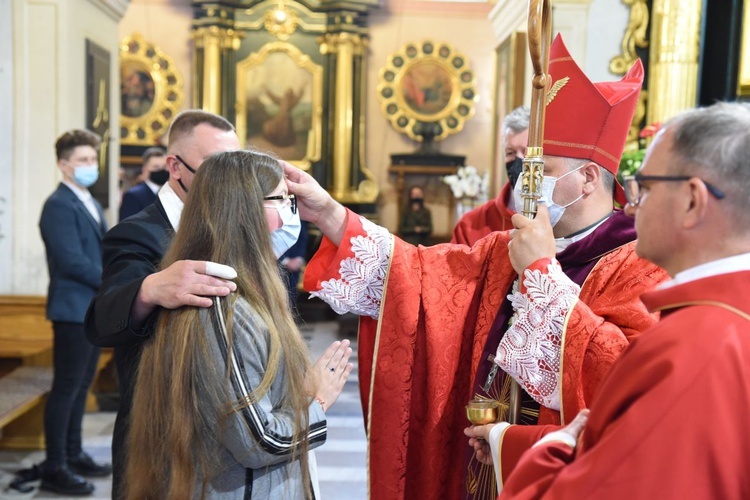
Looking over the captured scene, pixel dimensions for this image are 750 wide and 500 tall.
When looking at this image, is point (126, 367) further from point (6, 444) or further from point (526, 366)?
point (6, 444)

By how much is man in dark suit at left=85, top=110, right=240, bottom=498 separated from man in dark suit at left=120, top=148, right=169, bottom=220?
0.97 metres

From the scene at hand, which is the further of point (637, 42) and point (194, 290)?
point (637, 42)

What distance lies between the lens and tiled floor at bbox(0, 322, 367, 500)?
4570mm

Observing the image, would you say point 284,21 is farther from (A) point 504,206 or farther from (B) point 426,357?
(B) point 426,357

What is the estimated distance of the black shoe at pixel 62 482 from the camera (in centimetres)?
430

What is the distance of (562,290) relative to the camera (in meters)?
1.83

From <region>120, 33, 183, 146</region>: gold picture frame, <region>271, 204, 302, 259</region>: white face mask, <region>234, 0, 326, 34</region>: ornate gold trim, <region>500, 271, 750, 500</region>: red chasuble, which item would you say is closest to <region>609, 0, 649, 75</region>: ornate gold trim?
<region>271, 204, 302, 259</region>: white face mask

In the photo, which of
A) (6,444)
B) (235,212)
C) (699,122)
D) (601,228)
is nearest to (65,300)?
(6,444)

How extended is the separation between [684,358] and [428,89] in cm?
1139

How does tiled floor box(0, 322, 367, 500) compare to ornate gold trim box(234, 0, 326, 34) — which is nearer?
tiled floor box(0, 322, 367, 500)

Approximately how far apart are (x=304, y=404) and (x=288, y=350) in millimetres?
130

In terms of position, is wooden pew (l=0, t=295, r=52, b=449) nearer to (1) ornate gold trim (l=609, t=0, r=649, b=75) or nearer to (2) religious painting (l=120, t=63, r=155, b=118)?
(1) ornate gold trim (l=609, t=0, r=649, b=75)

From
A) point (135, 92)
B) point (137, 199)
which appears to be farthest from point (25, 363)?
point (135, 92)

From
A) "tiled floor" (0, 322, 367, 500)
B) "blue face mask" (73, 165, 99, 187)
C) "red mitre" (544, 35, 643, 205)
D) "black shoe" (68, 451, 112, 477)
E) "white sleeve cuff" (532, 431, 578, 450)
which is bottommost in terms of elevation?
"tiled floor" (0, 322, 367, 500)
